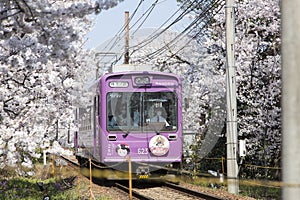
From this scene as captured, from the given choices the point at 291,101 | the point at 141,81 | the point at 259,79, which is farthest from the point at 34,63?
the point at 259,79

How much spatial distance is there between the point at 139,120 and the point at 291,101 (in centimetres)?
1254

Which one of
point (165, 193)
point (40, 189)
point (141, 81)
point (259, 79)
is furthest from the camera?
point (259, 79)

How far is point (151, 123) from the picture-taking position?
15492 mm

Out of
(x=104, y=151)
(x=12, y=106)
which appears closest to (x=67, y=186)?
(x=104, y=151)

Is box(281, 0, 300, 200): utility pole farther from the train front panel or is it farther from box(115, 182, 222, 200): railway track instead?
the train front panel

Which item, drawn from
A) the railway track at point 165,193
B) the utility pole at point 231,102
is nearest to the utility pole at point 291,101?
the railway track at point 165,193

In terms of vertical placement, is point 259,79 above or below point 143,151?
above

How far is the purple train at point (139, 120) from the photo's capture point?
1541 cm

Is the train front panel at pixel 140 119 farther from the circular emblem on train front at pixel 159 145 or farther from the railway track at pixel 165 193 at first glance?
the railway track at pixel 165 193

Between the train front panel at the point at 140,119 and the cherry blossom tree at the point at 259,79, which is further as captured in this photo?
the cherry blossom tree at the point at 259,79

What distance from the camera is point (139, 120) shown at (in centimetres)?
1542

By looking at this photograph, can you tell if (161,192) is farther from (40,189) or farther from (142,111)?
(40,189)

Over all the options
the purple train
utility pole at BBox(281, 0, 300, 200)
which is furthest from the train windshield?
utility pole at BBox(281, 0, 300, 200)

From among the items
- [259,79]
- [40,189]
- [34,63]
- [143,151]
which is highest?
[259,79]
